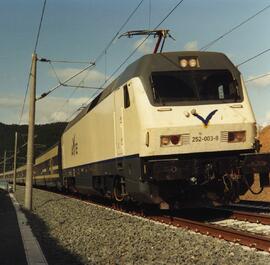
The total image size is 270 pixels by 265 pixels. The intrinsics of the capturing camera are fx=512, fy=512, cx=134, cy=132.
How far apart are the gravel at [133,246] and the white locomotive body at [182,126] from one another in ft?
3.59

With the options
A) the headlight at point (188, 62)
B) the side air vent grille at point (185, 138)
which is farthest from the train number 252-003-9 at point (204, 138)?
the headlight at point (188, 62)

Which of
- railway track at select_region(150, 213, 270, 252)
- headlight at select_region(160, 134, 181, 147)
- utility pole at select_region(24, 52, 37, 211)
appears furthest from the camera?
utility pole at select_region(24, 52, 37, 211)

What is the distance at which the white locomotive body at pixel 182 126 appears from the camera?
10.9 m

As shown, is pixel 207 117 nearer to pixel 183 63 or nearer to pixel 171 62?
pixel 183 63

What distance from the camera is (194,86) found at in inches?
460

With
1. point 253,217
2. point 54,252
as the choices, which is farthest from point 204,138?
point 54,252

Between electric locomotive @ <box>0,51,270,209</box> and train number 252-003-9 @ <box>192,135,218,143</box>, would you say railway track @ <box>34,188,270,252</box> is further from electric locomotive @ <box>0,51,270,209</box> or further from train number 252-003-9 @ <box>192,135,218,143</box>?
train number 252-003-9 @ <box>192,135,218,143</box>

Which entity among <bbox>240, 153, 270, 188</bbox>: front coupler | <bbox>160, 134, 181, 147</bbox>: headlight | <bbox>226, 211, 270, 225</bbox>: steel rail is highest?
<bbox>160, 134, 181, 147</bbox>: headlight

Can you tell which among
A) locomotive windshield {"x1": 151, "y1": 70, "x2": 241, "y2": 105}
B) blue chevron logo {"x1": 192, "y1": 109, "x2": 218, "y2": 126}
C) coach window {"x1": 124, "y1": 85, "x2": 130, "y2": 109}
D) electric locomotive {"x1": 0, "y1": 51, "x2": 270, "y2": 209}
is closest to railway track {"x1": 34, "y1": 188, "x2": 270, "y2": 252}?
electric locomotive {"x1": 0, "y1": 51, "x2": 270, "y2": 209}

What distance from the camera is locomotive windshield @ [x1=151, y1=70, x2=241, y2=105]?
11.5m

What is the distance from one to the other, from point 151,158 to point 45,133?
68.7 metres

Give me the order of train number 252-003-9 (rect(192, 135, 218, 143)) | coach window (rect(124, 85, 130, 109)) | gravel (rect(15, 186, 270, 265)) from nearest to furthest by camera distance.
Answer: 1. gravel (rect(15, 186, 270, 265))
2. train number 252-003-9 (rect(192, 135, 218, 143))
3. coach window (rect(124, 85, 130, 109))

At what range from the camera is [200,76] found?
11.9 metres

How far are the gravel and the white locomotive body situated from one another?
1.09 metres
